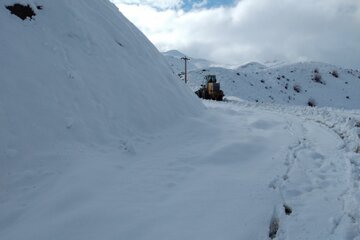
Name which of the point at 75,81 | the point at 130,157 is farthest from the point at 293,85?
the point at 130,157

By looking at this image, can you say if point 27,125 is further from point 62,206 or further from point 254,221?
point 254,221

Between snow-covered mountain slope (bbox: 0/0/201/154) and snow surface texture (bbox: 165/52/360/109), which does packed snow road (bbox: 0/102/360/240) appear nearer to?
snow-covered mountain slope (bbox: 0/0/201/154)

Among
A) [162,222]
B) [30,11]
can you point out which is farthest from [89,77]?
[162,222]

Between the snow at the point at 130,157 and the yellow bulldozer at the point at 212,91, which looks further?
the yellow bulldozer at the point at 212,91

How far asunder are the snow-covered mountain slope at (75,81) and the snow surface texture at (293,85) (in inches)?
1321

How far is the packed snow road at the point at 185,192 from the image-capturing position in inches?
271

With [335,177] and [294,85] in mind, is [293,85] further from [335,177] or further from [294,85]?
[335,177]

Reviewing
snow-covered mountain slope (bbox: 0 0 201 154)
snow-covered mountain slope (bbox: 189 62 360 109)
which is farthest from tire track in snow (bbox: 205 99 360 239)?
snow-covered mountain slope (bbox: 189 62 360 109)

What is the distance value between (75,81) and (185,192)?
5334 millimetres

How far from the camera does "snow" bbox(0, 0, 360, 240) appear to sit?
7.11 metres

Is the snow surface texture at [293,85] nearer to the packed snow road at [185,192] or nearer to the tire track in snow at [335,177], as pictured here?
the tire track in snow at [335,177]

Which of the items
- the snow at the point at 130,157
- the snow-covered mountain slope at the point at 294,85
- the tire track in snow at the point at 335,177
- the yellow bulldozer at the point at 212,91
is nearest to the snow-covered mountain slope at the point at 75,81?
the snow at the point at 130,157

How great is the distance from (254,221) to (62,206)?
12.4ft

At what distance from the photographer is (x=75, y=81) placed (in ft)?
38.0
